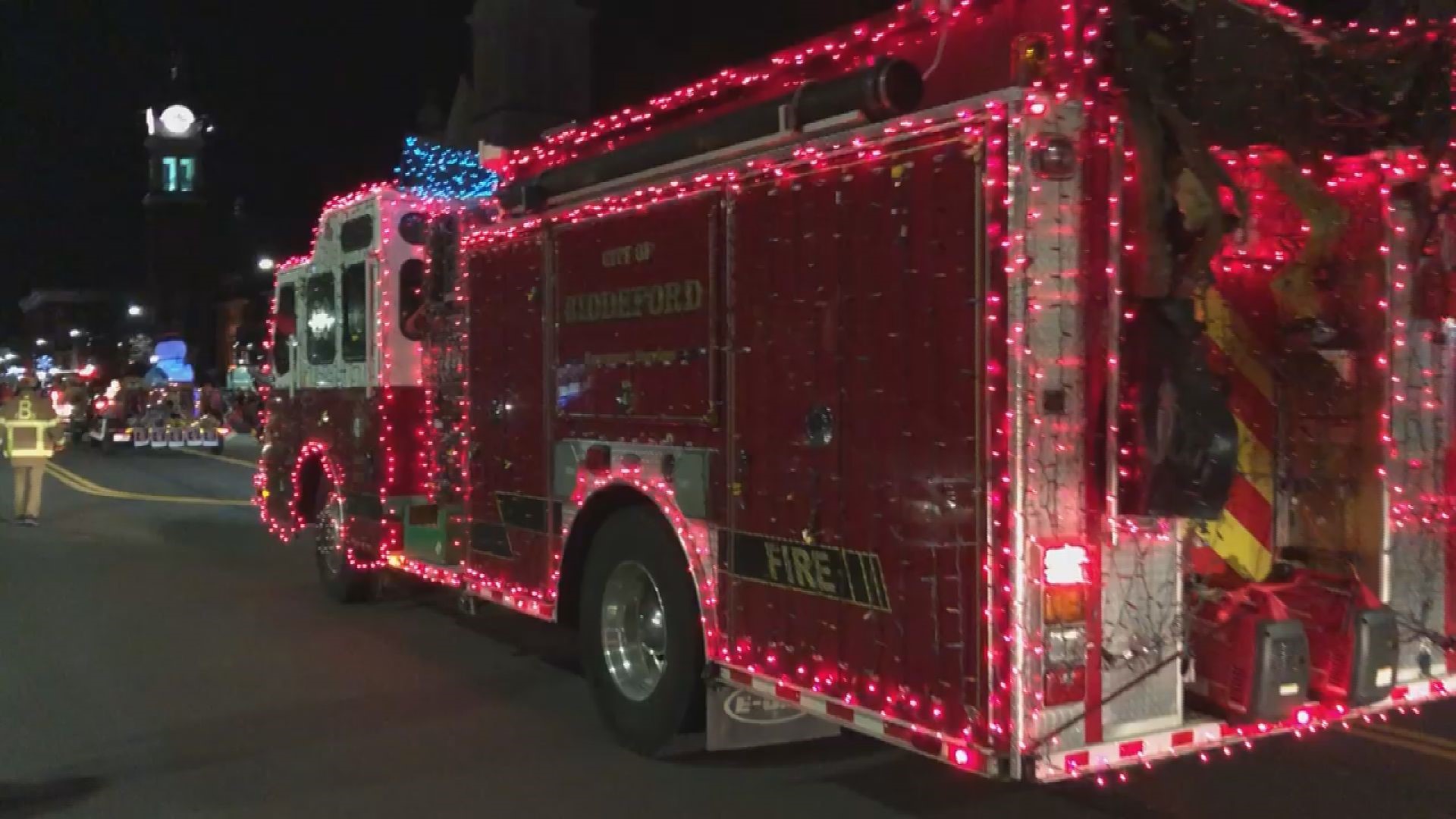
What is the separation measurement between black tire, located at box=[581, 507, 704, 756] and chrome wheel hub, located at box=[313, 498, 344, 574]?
12.6 ft

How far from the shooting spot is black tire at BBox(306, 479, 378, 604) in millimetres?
9820

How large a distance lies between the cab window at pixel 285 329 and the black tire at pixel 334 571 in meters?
1.21

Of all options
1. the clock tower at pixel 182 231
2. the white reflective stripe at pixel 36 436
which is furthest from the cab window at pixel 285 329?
the clock tower at pixel 182 231

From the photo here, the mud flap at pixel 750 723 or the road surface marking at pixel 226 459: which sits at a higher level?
the road surface marking at pixel 226 459

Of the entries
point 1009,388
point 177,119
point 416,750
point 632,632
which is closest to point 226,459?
point 416,750

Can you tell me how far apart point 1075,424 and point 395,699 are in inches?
184

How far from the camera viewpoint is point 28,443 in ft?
51.6

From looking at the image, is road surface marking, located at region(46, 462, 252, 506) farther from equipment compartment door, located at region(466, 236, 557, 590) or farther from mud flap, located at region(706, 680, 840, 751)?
mud flap, located at region(706, 680, 840, 751)

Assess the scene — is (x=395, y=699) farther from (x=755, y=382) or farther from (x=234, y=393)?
(x=234, y=393)

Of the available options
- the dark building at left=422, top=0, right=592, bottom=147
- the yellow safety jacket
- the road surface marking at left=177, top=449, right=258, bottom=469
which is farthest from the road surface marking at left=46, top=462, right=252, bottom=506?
the dark building at left=422, top=0, right=592, bottom=147

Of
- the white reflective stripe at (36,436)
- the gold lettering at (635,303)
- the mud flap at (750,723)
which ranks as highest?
the gold lettering at (635,303)

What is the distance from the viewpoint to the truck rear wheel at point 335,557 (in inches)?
383

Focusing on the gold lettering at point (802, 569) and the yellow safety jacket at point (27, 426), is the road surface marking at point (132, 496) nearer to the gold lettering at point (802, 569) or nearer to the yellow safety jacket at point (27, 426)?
the yellow safety jacket at point (27, 426)

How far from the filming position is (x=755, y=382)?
17.1 feet
